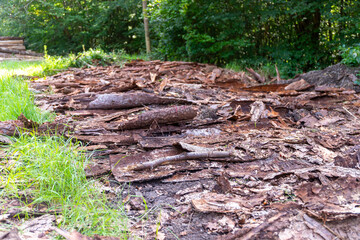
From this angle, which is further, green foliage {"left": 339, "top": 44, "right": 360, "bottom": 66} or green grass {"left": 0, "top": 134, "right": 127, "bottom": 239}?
green foliage {"left": 339, "top": 44, "right": 360, "bottom": 66}

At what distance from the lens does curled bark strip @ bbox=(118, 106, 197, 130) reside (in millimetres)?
3311

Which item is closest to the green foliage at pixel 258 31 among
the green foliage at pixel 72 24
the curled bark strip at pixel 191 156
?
the green foliage at pixel 72 24

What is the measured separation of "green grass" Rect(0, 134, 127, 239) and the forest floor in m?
0.11

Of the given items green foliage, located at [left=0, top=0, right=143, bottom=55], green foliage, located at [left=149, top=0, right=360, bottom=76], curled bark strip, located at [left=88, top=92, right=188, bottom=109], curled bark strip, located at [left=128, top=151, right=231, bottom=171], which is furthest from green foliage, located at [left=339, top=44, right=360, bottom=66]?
green foliage, located at [left=0, top=0, right=143, bottom=55]

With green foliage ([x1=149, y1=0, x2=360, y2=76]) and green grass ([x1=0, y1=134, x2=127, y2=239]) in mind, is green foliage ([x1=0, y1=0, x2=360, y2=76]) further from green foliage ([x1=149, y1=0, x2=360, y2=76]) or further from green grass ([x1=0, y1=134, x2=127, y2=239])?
green grass ([x1=0, y1=134, x2=127, y2=239])

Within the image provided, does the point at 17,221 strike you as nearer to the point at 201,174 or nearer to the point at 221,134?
the point at 201,174

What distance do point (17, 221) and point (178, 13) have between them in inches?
367

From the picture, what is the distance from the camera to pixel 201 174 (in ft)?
8.16

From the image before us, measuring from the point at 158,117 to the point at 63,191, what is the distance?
1565 millimetres

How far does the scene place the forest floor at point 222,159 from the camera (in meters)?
1.81

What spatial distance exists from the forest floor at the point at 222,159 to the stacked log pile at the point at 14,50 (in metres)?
12.4

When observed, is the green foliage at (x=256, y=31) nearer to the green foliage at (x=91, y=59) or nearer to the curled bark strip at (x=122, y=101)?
the green foliage at (x=91, y=59)

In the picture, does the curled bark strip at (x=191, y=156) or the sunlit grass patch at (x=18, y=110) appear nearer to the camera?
the curled bark strip at (x=191, y=156)

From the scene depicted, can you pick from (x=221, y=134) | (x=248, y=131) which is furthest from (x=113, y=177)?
(x=248, y=131)
